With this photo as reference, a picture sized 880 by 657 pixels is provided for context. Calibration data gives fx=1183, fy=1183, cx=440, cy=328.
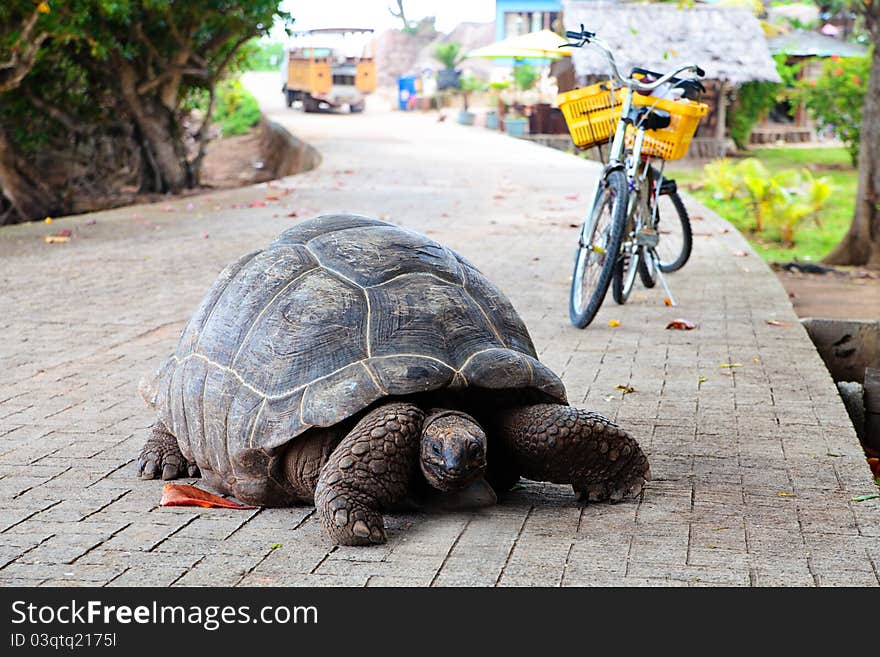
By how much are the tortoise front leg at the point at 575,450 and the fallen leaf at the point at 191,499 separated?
100 cm

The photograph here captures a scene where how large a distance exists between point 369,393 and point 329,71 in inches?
1444

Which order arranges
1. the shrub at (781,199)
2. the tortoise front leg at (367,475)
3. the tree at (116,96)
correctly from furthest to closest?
the shrub at (781,199)
the tree at (116,96)
the tortoise front leg at (367,475)

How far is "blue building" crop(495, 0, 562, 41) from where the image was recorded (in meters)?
56.4

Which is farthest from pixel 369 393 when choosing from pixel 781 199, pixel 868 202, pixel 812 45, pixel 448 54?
pixel 448 54

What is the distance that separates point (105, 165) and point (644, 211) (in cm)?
1322

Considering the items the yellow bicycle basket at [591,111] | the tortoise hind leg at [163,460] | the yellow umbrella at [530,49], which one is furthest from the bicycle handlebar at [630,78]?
the yellow umbrella at [530,49]

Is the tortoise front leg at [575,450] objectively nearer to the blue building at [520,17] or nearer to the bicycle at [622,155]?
the bicycle at [622,155]

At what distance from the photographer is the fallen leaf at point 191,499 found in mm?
4301

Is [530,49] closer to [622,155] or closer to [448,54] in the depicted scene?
[448,54]

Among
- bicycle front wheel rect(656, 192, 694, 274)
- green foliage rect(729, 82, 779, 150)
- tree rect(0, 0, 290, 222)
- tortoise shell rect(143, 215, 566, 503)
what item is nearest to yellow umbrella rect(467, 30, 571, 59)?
green foliage rect(729, 82, 779, 150)

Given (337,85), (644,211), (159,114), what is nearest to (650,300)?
(644,211)

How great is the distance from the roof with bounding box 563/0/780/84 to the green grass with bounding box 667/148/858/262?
8.57ft

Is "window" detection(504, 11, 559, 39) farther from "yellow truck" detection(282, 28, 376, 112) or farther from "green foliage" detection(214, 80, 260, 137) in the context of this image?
"green foliage" detection(214, 80, 260, 137)

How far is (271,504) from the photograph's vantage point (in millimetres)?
4242
